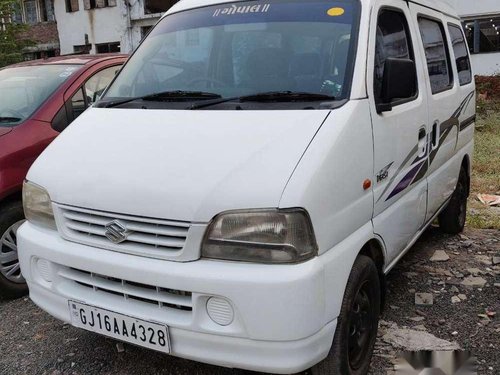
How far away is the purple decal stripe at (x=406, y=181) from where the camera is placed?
9.80 feet

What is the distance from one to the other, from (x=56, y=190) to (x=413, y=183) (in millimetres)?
2138

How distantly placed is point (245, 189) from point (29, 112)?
260 cm

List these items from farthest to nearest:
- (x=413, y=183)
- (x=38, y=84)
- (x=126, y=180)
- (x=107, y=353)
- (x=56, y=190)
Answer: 1. (x=38, y=84)
2. (x=413, y=183)
3. (x=107, y=353)
4. (x=56, y=190)
5. (x=126, y=180)

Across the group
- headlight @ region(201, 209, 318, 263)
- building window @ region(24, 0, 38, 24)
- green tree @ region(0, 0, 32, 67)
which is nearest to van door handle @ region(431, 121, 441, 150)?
headlight @ region(201, 209, 318, 263)

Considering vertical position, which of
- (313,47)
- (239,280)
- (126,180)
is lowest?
(239,280)

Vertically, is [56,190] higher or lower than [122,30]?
lower

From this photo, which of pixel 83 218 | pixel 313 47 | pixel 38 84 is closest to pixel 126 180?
pixel 83 218

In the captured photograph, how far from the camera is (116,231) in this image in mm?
2307

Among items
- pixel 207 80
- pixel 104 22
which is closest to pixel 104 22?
pixel 104 22

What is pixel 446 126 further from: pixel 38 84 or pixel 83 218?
pixel 38 84

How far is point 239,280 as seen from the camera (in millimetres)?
2059

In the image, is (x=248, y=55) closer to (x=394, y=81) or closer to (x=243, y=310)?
(x=394, y=81)

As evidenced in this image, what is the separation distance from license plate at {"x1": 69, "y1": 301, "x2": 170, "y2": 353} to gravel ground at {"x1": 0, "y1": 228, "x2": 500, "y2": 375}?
0.56m

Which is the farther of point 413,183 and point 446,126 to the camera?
point 446,126
